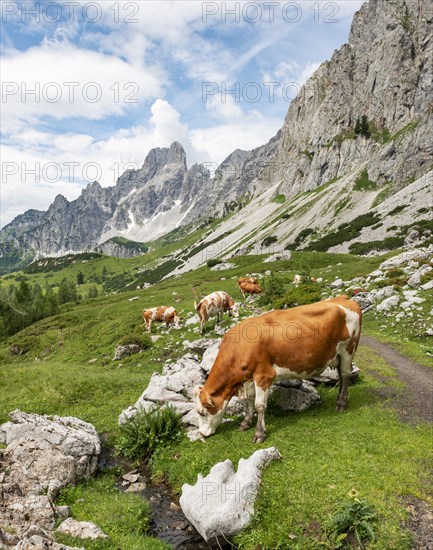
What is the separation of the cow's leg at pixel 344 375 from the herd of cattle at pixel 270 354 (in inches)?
1.8

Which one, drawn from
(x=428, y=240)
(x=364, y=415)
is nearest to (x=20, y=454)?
(x=364, y=415)

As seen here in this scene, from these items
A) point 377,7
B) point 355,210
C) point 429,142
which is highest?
point 377,7

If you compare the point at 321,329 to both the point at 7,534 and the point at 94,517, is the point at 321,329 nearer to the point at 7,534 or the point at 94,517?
the point at 94,517

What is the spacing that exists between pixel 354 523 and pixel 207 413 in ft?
19.7

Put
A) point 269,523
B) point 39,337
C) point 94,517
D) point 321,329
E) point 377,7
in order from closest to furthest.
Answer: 1. point 269,523
2. point 94,517
3. point 321,329
4. point 39,337
5. point 377,7

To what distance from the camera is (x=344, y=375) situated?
14.0 meters

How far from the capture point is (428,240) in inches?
2633

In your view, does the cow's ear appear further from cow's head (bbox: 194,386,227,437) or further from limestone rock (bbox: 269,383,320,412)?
limestone rock (bbox: 269,383,320,412)

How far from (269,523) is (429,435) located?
635cm

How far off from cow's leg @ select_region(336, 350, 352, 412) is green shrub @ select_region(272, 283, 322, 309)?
2159 cm

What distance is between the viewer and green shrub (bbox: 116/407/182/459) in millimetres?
13516

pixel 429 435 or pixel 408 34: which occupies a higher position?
pixel 408 34

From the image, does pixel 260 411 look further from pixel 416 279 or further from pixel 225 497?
pixel 416 279

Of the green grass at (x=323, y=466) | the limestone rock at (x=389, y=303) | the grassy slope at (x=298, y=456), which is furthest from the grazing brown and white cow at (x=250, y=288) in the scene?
the green grass at (x=323, y=466)
